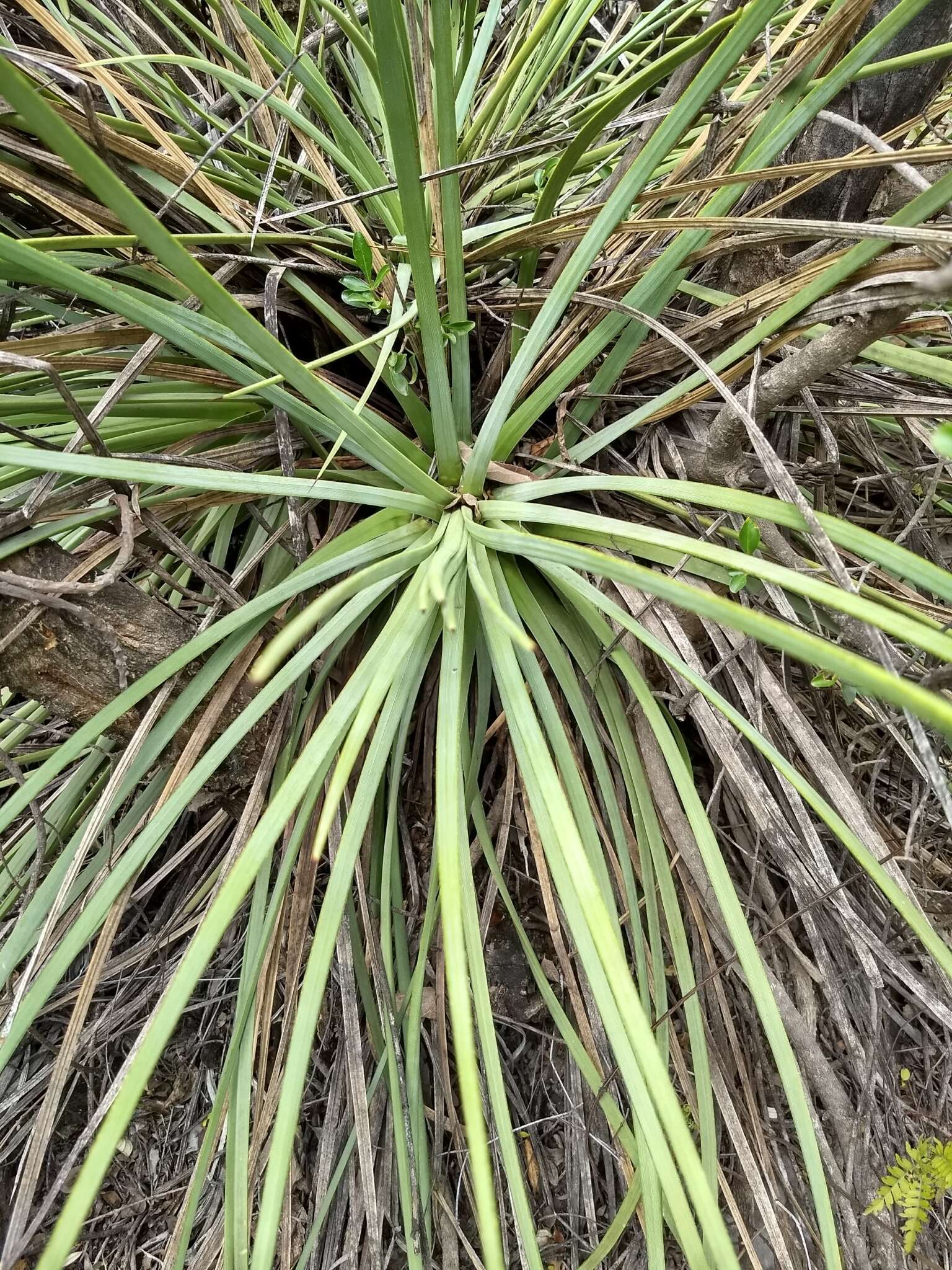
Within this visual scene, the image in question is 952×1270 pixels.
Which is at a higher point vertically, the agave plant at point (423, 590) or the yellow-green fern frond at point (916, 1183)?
the agave plant at point (423, 590)

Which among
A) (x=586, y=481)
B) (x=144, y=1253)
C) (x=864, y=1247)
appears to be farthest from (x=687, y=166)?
(x=144, y=1253)

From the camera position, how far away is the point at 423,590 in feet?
1.21

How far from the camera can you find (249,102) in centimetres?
73

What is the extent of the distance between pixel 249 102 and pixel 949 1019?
1067mm

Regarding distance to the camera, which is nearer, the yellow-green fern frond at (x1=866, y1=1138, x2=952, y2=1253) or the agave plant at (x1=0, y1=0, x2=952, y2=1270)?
the agave plant at (x1=0, y1=0, x2=952, y2=1270)

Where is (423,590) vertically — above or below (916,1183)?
above

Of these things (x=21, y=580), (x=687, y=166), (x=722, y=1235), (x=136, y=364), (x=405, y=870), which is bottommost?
(x=405, y=870)

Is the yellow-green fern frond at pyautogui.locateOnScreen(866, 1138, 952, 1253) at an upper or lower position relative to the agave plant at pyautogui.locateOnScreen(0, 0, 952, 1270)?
lower

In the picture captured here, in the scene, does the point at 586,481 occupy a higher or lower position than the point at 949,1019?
higher

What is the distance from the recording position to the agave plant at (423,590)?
0.37m

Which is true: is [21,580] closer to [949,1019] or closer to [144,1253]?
[949,1019]

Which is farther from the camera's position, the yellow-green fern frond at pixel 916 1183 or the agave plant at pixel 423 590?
the yellow-green fern frond at pixel 916 1183

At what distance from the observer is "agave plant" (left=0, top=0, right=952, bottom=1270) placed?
37 cm

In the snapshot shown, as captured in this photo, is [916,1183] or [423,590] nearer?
[423,590]
